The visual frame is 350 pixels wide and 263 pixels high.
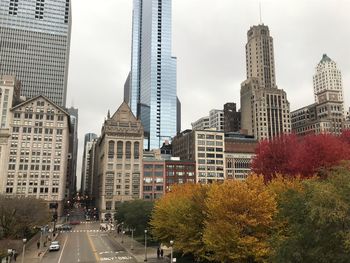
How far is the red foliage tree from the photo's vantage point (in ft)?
209

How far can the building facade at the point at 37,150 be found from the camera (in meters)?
146

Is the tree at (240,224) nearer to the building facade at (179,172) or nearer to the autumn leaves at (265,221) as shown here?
the autumn leaves at (265,221)

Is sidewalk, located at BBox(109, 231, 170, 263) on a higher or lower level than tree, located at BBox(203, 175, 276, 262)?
lower

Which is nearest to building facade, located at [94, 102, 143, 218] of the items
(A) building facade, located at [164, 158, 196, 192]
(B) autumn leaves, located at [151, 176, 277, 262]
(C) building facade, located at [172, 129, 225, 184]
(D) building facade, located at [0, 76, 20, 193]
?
(A) building facade, located at [164, 158, 196, 192]

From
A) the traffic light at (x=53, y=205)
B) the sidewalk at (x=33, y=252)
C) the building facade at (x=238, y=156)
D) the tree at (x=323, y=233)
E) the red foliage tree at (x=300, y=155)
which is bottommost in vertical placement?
the sidewalk at (x=33, y=252)

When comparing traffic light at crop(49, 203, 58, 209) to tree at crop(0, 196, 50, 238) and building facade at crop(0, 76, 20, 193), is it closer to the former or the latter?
building facade at crop(0, 76, 20, 193)

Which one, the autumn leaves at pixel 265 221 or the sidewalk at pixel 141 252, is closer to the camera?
the autumn leaves at pixel 265 221

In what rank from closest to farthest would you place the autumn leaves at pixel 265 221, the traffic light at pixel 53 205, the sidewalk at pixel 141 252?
the autumn leaves at pixel 265 221 → the sidewalk at pixel 141 252 → the traffic light at pixel 53 205

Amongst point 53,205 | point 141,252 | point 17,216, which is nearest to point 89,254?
point 141,252

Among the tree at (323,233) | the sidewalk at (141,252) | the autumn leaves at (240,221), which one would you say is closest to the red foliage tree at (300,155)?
the sidewalk at (141,252)

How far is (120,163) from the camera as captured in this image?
511ft

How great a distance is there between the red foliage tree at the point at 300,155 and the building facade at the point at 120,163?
82.9m

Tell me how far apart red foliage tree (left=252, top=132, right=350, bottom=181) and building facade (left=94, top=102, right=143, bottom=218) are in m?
82.9

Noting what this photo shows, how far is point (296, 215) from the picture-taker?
24.8 meters
